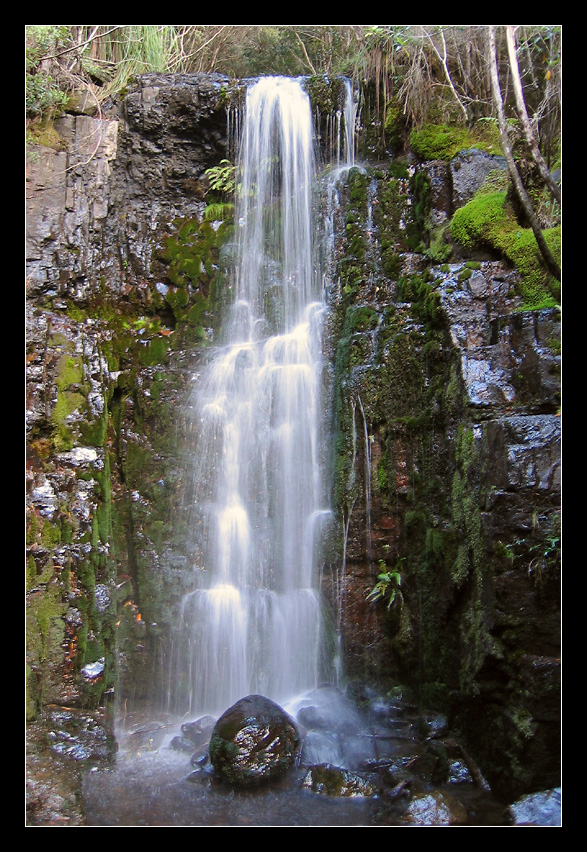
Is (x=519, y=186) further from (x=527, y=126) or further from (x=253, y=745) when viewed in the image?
(x=253, y=745)

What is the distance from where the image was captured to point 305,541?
18.8 ft

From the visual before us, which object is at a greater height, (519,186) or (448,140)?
(448,140)

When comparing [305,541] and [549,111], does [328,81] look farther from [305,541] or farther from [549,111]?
[305,541]

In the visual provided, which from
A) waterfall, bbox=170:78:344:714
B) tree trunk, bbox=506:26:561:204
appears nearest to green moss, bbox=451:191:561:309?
tree trunk, bbox=506:26:561:204

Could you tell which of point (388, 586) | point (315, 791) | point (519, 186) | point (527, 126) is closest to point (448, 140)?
point (519, 186)

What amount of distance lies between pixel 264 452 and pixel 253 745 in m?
2.55

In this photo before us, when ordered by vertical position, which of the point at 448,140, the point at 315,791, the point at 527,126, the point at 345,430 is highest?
the point at 448,140

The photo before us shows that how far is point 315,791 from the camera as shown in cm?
426

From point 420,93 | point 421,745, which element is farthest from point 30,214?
point 421,745

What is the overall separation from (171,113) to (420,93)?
2.72m

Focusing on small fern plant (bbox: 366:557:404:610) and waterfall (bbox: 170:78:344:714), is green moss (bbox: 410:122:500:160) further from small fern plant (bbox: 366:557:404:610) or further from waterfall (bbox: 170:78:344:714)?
small fern plant (bbox: 366:557:404:610)

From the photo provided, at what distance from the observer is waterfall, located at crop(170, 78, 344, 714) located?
5461mm

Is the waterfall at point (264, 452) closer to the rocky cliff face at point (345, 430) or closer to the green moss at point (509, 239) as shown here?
the rocky cliff face at point (345, 430)

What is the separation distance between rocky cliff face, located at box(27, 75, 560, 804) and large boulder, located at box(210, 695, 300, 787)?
41.5 inches
